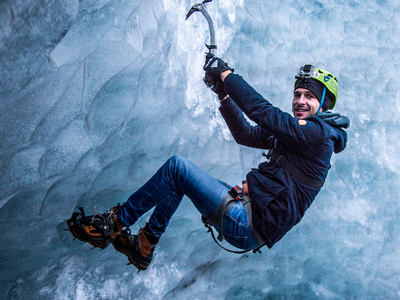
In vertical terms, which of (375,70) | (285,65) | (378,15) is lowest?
(375,70)

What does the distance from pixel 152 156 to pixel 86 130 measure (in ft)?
1.65

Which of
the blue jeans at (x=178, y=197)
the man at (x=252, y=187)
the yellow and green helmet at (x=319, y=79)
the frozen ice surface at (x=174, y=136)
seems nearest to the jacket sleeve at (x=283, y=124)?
the man at (x=252, y=187)

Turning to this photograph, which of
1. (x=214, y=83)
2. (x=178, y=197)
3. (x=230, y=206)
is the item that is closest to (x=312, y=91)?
(x=214, y=83)

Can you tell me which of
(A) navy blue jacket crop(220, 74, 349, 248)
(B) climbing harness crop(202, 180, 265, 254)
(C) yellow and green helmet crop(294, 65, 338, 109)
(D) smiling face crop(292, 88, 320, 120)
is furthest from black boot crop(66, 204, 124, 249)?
(C) yellow and green helmet crop(294, 65, 338, 109)

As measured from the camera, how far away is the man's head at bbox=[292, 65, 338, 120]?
1539mm

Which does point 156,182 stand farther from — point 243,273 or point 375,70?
point 375,70

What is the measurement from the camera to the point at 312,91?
1548 mm

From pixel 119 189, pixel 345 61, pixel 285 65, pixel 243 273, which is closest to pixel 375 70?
pixel 345 61

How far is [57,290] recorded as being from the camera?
1682 mm

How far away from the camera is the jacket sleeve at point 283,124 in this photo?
4.26 feet

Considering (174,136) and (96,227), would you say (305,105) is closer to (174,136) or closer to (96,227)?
(174,136)

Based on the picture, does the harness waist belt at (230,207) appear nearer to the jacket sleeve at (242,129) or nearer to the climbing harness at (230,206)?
the climbing harness at (230,206)

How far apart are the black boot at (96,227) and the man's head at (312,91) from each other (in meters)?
1.03

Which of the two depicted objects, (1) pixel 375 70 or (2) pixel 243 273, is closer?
(2) pixel 243 273
